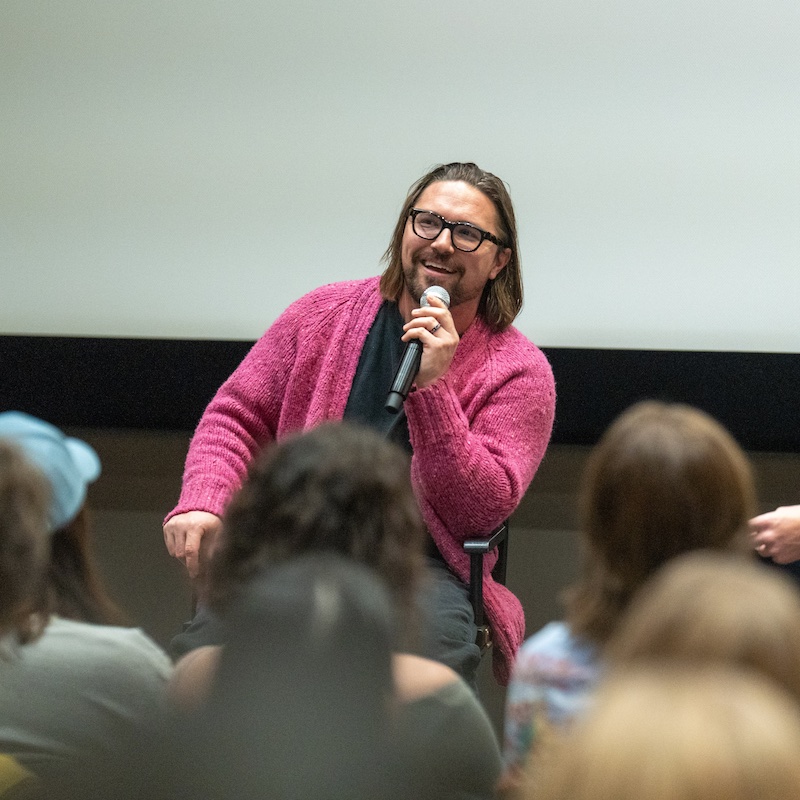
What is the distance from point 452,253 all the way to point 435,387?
1.17 ft

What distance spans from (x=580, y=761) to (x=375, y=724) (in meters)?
0.46

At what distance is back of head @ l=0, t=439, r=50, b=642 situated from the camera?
4.06 ft

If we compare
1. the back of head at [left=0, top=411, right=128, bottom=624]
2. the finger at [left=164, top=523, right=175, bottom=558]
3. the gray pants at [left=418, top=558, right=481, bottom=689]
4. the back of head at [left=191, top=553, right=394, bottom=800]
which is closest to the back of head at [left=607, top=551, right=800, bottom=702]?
the back of head at [left=191, top=553, right=394, bottom=800]

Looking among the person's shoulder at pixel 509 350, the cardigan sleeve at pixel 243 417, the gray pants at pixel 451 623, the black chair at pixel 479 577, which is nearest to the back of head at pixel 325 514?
the gray pants at pixel 451 623

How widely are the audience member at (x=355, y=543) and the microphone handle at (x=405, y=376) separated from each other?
0.78 meters

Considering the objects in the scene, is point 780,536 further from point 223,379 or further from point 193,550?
point 223,379

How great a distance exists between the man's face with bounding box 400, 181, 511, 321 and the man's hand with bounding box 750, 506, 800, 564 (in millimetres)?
763

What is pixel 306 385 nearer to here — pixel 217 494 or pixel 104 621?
pixel 217 494

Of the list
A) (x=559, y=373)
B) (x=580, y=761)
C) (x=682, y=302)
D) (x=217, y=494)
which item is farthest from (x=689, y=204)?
(x=580, y=761)

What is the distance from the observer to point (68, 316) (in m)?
3.21

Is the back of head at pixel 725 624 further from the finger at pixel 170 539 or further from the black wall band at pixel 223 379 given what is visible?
the black wall band at pixel 223 379

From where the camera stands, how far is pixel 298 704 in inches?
44.1

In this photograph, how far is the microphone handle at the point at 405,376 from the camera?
2072 mm

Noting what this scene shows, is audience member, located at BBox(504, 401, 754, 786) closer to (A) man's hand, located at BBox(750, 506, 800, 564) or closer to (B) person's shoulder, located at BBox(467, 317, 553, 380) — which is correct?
(A) man's hand, located at BBox(750, 506, 800, 564)
